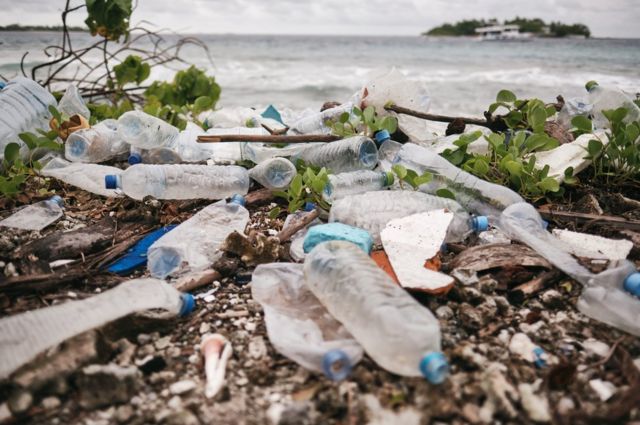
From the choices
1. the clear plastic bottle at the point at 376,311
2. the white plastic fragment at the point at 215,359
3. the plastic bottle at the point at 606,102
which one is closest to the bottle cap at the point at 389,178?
the clear plastic bottle at the point at 376,311

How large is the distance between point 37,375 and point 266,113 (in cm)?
239

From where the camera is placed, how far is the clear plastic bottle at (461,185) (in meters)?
1.69

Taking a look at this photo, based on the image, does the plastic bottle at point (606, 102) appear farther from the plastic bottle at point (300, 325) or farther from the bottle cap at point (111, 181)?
the bottle cap at point (111, 181)

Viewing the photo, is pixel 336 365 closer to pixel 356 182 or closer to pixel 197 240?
pixel 197 240

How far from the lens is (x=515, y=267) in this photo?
131cm

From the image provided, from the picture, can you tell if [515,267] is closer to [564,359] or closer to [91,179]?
[564,359]

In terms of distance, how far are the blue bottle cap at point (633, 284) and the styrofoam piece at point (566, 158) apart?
0.77m

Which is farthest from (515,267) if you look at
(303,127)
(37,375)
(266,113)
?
(266,113)

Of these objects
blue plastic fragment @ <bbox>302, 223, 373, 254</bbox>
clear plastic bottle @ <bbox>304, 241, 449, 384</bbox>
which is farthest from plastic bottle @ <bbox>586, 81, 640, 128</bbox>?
clear plastic bottle @ <bbox>304, 241, 449, 384</bbox>

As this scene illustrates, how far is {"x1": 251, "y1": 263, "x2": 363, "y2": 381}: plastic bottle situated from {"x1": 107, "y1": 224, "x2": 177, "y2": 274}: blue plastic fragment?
460mm

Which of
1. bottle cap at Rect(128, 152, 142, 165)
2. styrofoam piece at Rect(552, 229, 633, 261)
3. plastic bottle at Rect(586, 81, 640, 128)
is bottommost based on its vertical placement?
styrofoam piece at Rect(552, 229, 633, 261)

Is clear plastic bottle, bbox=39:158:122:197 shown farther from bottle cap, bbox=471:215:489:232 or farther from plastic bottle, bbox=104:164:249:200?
bottle cap, bbox=471:215:489:232

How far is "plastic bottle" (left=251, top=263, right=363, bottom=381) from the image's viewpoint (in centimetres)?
94

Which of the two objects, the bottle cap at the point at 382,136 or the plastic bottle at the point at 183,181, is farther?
the bottle cap at the point at 382,136
